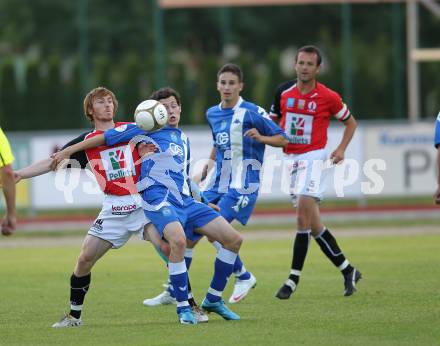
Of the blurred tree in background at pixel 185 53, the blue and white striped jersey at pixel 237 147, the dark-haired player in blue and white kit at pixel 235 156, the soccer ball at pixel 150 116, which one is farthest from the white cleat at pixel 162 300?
the blurred tree in background at pixel 185 53

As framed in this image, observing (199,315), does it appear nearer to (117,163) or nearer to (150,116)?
(117,163)

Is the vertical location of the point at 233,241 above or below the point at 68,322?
above

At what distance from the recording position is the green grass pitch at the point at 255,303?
8055 mm

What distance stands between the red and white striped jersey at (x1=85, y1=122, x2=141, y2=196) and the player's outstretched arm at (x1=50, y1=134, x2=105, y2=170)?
0.12 meters

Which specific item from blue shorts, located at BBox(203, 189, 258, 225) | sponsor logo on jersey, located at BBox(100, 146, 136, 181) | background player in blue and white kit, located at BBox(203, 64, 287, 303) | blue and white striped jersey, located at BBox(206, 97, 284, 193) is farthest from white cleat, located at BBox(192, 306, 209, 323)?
blue and white striped jersey, located at BBox(206, 97, 284, 193)

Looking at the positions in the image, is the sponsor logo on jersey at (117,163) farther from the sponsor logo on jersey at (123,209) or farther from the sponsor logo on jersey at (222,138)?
the sponsor logo on jersey at (222,138)

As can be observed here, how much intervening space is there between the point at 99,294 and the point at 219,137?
7.24 feet

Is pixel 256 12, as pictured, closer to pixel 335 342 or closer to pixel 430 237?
pixel 430 237

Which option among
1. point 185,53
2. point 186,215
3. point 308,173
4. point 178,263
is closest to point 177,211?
point 186,215

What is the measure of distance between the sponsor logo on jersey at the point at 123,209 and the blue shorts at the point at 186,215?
Answer: 13 cm

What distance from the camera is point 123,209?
8.77 meters

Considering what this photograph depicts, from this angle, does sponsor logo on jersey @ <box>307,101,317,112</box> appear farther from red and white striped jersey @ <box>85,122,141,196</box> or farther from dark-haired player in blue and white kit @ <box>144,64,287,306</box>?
red and white striped jersey @ <box>85,122,141,196</box>

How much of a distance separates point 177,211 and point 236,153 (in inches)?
78.1

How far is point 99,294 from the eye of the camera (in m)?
11.1
